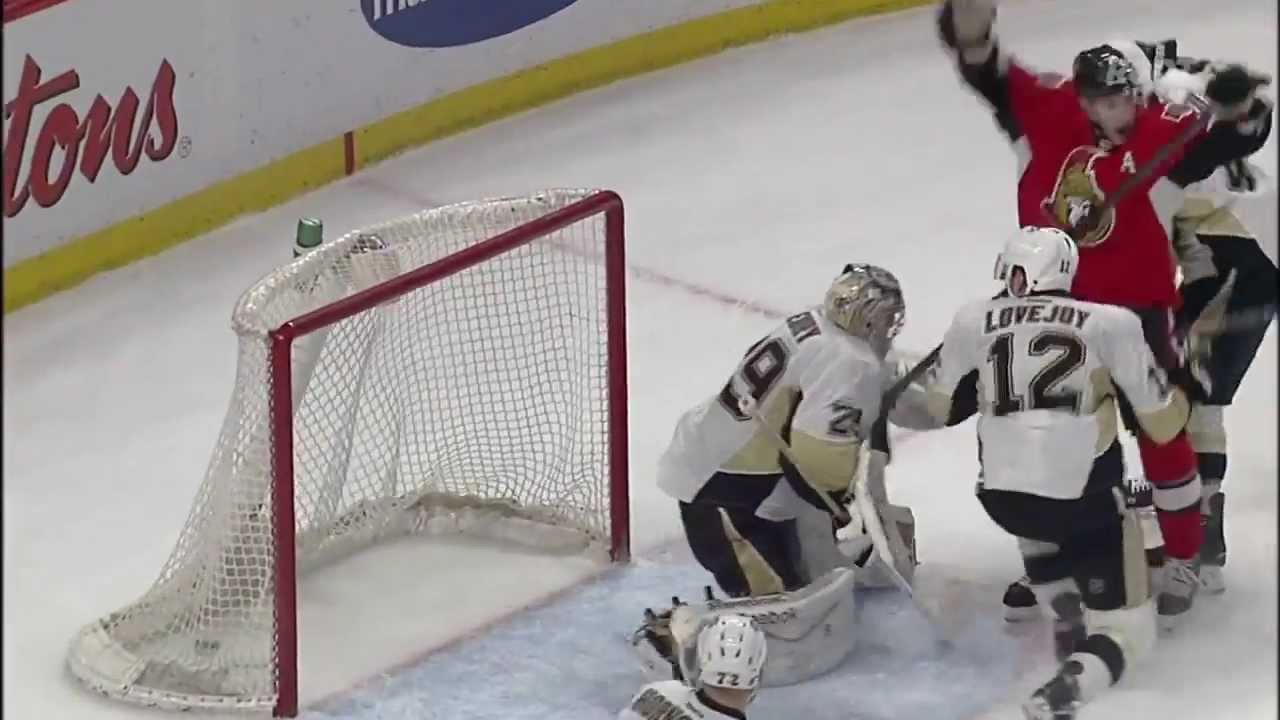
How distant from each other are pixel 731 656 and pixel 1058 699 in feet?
1.91

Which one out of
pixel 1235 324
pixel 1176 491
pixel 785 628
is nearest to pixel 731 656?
pixel 785 628

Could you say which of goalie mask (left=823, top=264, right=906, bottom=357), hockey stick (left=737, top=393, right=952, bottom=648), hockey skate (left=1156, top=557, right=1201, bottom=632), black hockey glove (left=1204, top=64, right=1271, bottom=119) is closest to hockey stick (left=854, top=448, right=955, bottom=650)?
hockey stick (left=737, top=393, right=952, bottom=648)

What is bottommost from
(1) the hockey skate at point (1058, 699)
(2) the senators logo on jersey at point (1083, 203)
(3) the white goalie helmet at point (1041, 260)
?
(1) the hockey skate at point (1058, 699)

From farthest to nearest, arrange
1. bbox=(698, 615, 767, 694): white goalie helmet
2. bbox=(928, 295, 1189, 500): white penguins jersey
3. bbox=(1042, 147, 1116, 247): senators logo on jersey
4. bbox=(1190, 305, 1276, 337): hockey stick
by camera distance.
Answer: bbox=(1190, 305, 1276, 337): hockey stick
bbox=(1042, 147, 1116, 247): senators logo on jersey
bbox=(928, 295, 1189, 500): white penguins jersey
bbox=(698, 615, 767, 694): white goalie helmet

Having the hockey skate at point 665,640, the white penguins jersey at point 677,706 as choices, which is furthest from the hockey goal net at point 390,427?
the white penguins jersey at point 677,706

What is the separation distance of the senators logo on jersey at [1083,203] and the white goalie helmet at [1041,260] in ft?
0.86

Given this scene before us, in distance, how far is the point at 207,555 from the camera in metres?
3.67

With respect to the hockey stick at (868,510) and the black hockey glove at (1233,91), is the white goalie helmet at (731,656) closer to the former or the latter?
the hockey stick at (868,510)

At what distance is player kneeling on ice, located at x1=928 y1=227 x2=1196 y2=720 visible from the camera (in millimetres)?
3393

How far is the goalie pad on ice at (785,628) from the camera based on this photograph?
3611 mm

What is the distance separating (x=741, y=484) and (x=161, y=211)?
2467mm

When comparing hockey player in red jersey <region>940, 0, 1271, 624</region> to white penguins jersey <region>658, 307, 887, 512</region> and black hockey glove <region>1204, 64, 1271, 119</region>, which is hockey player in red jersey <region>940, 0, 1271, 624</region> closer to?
black hockey glove <region>1204, 64, 1271, 119</region>

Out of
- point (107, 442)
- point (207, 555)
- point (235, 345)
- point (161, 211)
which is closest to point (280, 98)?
point (161, 211)

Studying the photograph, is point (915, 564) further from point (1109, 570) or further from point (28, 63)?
point (28, 63)
